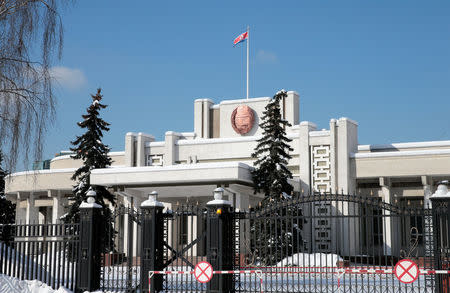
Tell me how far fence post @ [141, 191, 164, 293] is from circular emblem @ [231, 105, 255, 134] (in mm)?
22908

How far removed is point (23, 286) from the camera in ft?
54.0

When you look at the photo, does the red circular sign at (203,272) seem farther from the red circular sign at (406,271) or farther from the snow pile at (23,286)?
the red circular sign at (406,271)

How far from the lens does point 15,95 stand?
15.4 meters

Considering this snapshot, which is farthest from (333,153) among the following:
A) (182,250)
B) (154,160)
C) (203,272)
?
(203,272)

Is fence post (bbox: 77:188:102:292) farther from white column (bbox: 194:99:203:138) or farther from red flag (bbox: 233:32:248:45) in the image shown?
red flag (bbox: 233:32:248:45)

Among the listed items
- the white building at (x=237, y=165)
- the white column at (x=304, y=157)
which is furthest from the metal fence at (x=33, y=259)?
the white column at (x=304, y=157)

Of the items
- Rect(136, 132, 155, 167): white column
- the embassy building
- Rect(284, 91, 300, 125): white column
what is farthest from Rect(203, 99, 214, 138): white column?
Rect(284, 91, 300, 125): white column

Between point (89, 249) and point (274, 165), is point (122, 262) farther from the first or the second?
point (274, 165)

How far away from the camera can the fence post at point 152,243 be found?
17.1 m

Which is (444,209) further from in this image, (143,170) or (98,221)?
(143,170)

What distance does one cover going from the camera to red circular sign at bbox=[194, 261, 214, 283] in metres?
15.0

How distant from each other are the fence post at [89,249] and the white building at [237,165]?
48.4 ft

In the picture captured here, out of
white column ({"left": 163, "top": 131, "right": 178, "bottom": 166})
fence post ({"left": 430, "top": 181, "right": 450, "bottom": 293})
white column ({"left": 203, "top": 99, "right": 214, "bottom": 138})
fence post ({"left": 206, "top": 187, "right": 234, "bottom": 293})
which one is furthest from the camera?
white column ({"left": 203, "top": 99, "right": 214, "bottom": 138})

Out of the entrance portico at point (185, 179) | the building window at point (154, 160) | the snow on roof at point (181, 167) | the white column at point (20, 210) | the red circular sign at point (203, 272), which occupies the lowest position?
the red circular sign at point (203, 272)
